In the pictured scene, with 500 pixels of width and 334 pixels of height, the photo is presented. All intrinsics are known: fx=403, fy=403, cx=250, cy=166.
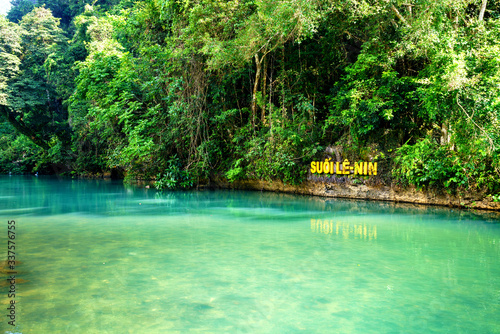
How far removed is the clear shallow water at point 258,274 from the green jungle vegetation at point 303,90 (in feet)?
7.52

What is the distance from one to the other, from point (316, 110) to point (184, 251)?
8.53 m

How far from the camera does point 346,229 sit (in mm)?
6848

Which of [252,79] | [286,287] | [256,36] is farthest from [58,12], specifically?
[286,287]

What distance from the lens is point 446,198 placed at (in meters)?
9.56

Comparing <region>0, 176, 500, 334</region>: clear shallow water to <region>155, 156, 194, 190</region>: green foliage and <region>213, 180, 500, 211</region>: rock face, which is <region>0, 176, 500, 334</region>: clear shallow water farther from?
<region>155, 156, 194, 190</region>: green foliage

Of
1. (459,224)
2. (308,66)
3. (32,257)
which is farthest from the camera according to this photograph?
(308,66)

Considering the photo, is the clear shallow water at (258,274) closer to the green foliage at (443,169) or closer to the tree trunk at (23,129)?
the green foliage at (443,169)

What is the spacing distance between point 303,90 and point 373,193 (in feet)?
13.8

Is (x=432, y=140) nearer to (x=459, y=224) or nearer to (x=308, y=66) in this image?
(x=459, y=224)

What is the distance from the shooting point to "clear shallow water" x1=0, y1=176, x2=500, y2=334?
3004 millimetres

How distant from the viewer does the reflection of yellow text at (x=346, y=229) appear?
6312 mm

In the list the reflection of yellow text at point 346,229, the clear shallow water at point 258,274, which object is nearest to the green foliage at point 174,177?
the clear shallow water at point 258,274

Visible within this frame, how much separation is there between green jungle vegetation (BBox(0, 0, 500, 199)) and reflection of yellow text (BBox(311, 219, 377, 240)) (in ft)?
9.69

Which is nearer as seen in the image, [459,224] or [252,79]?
[459,224]
